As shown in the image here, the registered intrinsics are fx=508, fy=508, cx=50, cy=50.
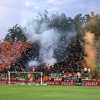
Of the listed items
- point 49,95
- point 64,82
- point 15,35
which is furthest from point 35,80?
point 49,95

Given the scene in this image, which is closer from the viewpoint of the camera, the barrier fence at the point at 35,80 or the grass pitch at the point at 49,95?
the grass pitch at the point at 49,95

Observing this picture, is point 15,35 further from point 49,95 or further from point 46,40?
point 49,95

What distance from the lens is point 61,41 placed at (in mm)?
48438

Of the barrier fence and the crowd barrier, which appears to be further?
the barrier fence

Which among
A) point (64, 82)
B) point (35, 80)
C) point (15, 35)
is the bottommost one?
point (64, 82)

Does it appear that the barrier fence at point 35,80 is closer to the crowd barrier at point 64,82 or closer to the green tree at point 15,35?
the crowd barrier at point 64,82

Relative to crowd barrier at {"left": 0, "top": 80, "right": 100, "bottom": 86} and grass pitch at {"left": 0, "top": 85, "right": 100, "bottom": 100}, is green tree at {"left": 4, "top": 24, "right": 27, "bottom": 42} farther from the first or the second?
→ grass pitch at {"left": 0, "top": 85, "right": 100, "bottom": 100}

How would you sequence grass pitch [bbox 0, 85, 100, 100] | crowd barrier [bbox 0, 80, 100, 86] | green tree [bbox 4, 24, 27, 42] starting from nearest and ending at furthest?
grass pitch [bbox 0, 85, 100, 100]
crowd barrier [bbox 0, 80, 100, 86]
green tree [bbox 4, 24, 27, 42]

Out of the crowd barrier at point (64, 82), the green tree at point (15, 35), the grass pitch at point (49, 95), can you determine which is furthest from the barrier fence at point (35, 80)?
the grass pitch at point (49, 95)

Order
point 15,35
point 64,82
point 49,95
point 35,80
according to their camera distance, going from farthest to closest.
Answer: point 15,35
point 35,80
point 64,82
point 49,95

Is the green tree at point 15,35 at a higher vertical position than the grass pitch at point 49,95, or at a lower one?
higher

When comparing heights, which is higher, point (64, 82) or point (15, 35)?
point (15, 35)

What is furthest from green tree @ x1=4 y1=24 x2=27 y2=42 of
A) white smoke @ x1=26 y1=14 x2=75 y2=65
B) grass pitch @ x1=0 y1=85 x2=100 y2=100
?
grass pitch @ x1=0 y1=85 x2=100 y2=100

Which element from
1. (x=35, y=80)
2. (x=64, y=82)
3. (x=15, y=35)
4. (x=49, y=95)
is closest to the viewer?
(x=49, y=95)
